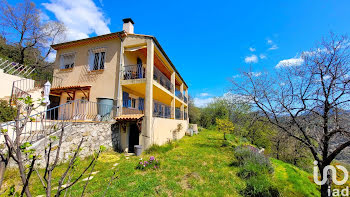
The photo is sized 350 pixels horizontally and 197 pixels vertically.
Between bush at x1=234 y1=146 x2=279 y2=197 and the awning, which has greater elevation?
the awning

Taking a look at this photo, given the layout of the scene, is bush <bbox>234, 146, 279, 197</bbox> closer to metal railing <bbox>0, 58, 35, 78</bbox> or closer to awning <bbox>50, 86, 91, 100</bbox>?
awning <bbox>50, 86, 91, 100</bbox>

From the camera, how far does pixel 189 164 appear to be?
23.0 feet

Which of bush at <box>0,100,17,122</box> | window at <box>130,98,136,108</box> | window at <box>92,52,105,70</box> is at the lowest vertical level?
A: bush at <box>0,100,17,122</box>

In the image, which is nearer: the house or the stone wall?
the stone wall

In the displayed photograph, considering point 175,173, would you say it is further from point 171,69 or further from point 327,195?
point 171,69

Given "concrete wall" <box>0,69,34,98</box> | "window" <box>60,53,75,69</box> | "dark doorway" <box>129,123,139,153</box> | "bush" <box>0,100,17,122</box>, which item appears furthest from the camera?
"window" <box>60,53,75,69</box>

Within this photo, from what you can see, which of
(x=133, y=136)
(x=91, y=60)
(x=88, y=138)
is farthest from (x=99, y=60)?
(x=133, y=136)

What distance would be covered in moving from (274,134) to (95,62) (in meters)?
12.3

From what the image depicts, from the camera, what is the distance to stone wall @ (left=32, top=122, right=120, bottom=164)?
6.29m

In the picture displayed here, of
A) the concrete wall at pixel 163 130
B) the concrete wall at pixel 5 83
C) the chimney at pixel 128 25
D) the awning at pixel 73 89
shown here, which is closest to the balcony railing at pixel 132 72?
the awning at pixel 73 89

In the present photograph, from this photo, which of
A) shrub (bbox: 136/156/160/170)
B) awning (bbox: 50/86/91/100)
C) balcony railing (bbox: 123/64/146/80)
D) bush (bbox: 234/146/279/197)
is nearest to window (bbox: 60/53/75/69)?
awning (bbox: 50/86/91/100)

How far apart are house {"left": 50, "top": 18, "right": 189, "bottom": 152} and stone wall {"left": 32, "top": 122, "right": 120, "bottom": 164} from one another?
615 mm

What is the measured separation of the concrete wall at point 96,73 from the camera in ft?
32.8

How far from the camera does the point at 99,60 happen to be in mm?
10781
